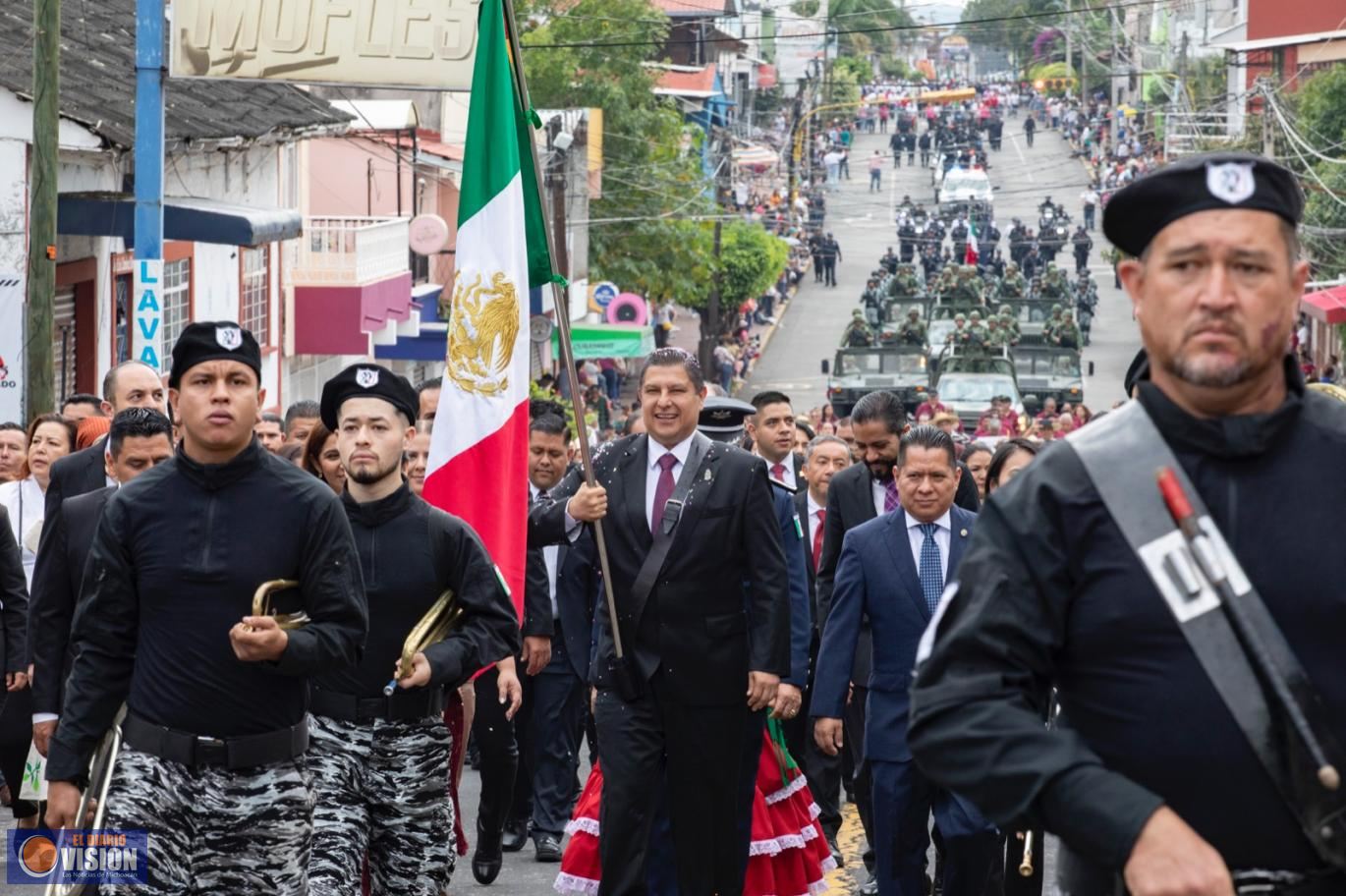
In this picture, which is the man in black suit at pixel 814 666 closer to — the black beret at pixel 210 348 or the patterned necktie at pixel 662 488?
the patterned necktie at pixel 662 488

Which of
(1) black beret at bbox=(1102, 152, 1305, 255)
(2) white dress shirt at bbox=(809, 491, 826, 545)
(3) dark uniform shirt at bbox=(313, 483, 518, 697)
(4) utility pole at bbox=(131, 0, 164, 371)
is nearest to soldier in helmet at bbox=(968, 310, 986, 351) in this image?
(4) utility pole at bbox=(131, 0, 164, 371)

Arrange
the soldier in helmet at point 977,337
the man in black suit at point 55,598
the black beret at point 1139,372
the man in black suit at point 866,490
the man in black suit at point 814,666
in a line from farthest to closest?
the soldier in helmet at point 977,337, the man in black suit at point 814,666, the man in black suit at point 866,490, the man in black suit at point 55,598, the black beret at point 1139,372

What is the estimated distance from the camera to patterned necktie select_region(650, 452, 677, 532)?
8664 mm

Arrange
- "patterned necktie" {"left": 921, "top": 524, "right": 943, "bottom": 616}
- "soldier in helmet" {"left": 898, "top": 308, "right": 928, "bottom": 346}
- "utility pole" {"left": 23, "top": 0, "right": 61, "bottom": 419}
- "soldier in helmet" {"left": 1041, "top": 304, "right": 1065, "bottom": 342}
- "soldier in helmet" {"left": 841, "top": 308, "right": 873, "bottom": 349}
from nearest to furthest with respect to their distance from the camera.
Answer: "patterned necktie" {"left": 921, "top": 524, "right": 943, "bottom": 616}
"utility pole" {"left": 23, "top": 0, "right": 61, "bottom": 419}
"soldier in helmet" {"left": 841, "top": 308, "right": 873, "bottom": 349}
"soldier in helmet" {"left": 1041, "top": 304, "right": 1065, "bottom": 342}
"soldier in helmet" {"left": 898, "top": 308, "right": 928, "bottom": 346}

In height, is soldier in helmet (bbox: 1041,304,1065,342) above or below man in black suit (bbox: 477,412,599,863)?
above

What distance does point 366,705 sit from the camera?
7371 millimetres

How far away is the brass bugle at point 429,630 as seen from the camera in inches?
282

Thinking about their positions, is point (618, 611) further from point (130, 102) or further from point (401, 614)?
point (130, 102)

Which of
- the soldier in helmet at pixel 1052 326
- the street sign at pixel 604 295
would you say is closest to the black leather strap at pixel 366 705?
the soldier in helmet at pixel 1052 326

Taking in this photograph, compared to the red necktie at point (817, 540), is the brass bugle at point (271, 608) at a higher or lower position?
higher

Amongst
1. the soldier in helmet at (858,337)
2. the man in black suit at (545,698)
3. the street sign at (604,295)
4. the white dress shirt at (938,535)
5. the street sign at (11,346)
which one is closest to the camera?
the white dress shirt at (938,535)

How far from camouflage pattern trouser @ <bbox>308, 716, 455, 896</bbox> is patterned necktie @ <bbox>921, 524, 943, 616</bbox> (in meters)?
2.13

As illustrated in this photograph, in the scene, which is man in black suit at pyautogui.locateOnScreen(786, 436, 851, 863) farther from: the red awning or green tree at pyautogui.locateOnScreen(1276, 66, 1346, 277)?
green tree at pyautogui.locateOnScreen(1276, 66, 1346, 277)

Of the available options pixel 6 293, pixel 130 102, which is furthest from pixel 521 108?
pixel 130 102
